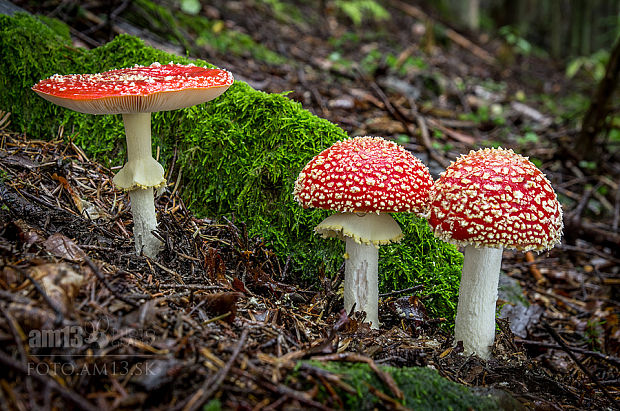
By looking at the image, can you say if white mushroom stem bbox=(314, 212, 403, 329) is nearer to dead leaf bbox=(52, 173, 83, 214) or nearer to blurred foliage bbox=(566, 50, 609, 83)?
dead leaf bbox=(52, 173, 83, 214)

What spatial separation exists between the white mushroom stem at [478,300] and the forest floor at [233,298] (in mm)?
136

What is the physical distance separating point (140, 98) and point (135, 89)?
0.14m

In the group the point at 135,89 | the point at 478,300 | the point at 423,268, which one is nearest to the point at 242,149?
the point at 135,89

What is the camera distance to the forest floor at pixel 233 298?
1.86 meters

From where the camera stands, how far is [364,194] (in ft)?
8.66

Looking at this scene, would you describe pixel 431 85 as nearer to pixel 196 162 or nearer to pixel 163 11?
pixel 163 11

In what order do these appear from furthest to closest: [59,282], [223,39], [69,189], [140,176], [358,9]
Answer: [358,9] → [223,39] → [69,189] → [140,176] → [59,282]

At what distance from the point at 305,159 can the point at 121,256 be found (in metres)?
1.58

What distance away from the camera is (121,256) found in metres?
3.00

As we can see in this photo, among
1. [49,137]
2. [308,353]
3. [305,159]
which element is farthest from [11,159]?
[308,353]

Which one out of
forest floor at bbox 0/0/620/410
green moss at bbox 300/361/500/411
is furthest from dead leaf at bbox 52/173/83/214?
green moss at bbox 300/361/500/411

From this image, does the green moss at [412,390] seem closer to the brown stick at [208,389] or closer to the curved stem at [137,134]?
the brown stick at [208,389]

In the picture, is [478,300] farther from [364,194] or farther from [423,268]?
[364,194]

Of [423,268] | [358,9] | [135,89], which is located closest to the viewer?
[135,89]
